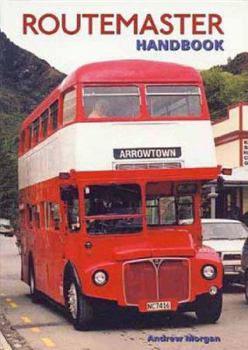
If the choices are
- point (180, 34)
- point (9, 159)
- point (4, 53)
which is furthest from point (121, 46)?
point (9, 159)

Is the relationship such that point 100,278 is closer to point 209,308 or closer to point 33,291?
point 209,308

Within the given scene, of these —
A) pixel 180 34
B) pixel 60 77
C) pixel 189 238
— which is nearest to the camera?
pixel 180 34

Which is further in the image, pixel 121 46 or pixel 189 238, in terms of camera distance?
pixel 189 238

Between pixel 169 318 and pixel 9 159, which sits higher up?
pixel 9 159

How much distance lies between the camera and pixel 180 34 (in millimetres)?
10352

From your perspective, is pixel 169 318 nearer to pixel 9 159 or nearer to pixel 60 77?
pixel 60 77

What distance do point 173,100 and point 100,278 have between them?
245cm

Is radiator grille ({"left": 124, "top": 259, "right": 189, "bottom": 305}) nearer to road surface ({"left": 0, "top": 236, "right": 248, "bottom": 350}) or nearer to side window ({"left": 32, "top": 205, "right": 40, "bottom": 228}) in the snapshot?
road surface ({"left": 0, "top": 236, "right": 248, "bottom": 350})

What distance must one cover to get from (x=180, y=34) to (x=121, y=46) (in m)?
0.74

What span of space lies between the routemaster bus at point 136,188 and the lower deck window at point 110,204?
0.01 meters

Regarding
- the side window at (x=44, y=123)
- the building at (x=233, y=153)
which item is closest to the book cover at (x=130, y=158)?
the side window at (x=44, y=123)

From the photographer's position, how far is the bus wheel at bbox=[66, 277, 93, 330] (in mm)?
11875

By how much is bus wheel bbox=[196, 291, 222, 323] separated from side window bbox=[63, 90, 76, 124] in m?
2.81

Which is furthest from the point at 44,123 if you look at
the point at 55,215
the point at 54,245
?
the point at 54,245
